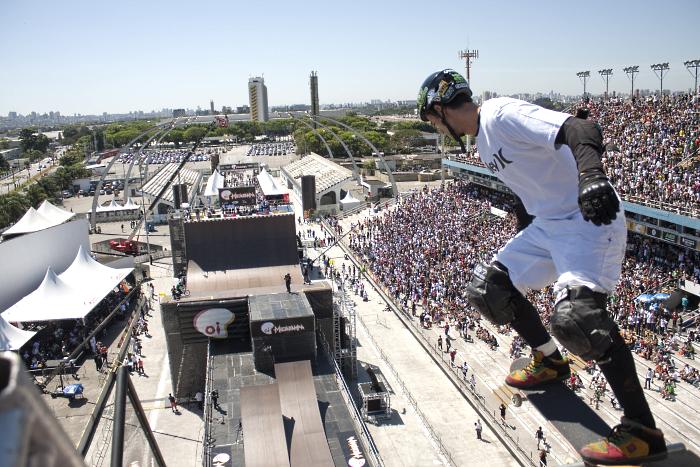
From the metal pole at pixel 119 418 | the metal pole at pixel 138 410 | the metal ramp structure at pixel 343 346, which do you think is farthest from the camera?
the metal ramp structure at pixel 343 346

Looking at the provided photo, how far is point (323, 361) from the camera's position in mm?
19453

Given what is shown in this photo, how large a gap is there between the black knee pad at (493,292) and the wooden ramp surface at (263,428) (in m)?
9.51

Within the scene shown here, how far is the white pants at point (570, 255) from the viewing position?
4.22 meters

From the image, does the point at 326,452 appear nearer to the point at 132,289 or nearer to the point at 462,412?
the point at 462,412

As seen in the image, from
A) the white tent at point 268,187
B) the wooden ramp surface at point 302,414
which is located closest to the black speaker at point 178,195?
the white tent at point 268,187

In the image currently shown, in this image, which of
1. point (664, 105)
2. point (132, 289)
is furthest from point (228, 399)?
point (664, 105)

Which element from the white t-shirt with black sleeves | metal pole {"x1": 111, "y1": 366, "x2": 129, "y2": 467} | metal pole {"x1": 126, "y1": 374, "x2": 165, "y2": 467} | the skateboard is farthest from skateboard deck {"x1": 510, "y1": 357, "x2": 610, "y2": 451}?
metal pole {"x1": 111, "y1": 366, "x2": 129, "y2": 467}

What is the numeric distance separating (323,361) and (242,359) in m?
2.80

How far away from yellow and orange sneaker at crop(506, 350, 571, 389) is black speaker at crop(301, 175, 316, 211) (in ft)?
150

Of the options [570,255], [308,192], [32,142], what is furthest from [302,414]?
[32,142]

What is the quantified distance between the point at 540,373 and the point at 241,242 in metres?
23.1

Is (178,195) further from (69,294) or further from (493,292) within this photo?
(493,292)

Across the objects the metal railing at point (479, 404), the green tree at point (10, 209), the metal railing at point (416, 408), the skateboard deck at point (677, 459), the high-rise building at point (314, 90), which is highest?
the high-rise building at point (314, 90)

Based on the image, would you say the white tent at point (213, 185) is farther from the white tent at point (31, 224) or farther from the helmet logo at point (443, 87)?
the helmet logo at point (443, 87)
